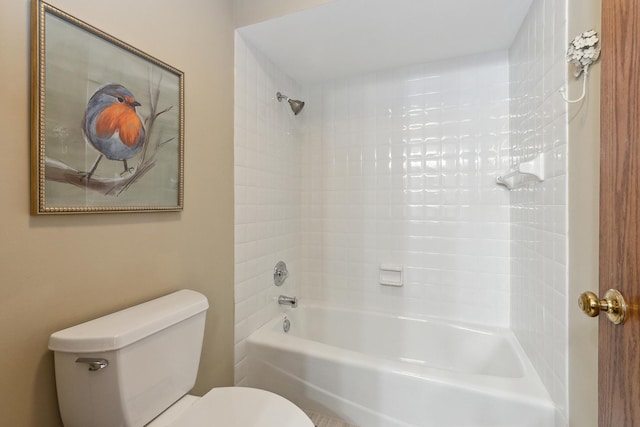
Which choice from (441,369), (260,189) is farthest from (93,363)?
(441,369)

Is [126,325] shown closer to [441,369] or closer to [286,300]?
[286,300]

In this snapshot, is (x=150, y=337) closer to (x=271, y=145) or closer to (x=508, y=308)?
(x=271, y=145)

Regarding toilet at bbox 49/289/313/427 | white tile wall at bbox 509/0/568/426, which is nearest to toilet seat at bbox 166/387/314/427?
toilet at bbox 49/289/313/427

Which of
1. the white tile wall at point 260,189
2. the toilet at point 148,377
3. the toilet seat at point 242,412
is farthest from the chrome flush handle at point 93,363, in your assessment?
the white tile wall at point 260,189

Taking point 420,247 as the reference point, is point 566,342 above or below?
below

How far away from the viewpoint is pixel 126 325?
34.0 inches

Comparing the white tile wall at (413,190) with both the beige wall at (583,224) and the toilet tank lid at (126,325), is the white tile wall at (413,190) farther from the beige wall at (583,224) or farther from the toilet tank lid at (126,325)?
the toilet tank lid at (126,325)

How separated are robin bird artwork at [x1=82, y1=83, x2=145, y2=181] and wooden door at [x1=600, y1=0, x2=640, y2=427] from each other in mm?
1369

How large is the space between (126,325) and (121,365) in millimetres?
108

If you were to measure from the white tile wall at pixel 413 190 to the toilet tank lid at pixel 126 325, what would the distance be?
1254 mm

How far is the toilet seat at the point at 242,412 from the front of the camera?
943 millimetres

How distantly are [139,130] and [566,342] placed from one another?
5.62 ft

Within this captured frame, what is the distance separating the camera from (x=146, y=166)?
1082 mm

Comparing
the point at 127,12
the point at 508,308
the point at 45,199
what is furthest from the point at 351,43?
the point at 508,308
